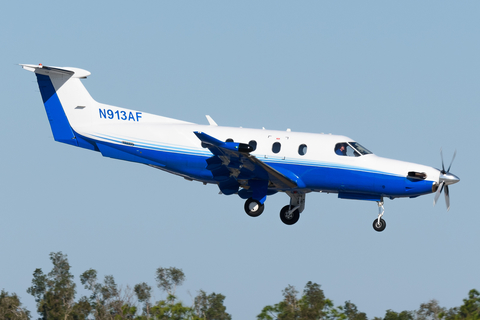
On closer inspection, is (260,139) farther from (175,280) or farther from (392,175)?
(175,280)

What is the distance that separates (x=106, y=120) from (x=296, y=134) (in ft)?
26.1

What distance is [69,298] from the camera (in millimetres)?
49125

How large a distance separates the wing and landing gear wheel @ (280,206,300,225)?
1783mm

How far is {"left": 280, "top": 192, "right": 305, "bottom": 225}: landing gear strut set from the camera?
27.2 meters

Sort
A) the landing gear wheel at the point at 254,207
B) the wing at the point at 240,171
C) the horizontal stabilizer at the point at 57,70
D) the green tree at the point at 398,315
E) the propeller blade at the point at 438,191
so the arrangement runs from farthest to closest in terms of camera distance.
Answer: the green tree at the point at 398,315 < the horizontal stabilizer at the point at 57,70 < the landing gear wheel at the point at 254,207 < the propeller blade at the point at 438,191 < the wing at the point at 240,171

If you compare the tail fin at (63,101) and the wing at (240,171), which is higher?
the tail fin at (63,101)

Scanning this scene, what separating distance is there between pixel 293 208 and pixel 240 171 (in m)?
3.47

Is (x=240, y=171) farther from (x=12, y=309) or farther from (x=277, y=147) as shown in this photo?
(x=12, y=309)

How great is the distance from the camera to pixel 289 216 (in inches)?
1071

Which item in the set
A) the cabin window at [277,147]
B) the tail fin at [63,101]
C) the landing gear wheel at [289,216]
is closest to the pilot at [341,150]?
the cabin window at [277,147]

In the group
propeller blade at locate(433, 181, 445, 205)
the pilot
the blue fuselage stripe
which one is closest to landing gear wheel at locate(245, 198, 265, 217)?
the blue fuselage stripe

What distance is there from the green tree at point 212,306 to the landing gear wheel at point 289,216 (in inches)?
759

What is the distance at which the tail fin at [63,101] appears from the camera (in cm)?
2781

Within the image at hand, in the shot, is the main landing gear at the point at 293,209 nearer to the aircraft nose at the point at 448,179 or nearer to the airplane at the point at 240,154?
the airplane at the point at 240,154
